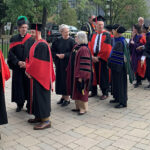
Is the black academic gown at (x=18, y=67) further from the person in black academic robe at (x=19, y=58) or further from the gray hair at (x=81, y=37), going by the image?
the gray hair at (x=81, y=37)

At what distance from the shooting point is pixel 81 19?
123 feet

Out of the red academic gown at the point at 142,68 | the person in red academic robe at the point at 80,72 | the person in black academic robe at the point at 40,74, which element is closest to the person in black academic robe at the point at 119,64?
the person in red academic robe at the point at 80,72

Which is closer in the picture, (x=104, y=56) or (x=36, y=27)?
(x=36, y=27)

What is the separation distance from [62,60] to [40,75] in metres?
1.61

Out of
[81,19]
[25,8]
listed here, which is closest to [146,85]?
[25,8]

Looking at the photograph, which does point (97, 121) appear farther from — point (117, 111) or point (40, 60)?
point (40, 60)

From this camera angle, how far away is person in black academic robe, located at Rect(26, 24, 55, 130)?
4.52 metres

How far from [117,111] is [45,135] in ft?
6.89

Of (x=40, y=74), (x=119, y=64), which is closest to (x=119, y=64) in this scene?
(x=119, y=64)

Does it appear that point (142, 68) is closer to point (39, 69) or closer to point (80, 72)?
point (80, 72)

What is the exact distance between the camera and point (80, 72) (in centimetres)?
528

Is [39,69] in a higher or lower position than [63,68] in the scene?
higher

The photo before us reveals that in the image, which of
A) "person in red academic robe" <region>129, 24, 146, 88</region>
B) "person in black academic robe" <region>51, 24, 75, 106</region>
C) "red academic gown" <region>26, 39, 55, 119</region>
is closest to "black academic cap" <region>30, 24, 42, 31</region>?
"red academic gown" <region>26, 39, 55, 119</region>

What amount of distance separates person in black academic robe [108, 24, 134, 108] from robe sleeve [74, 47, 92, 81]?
2.85ft
